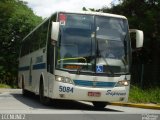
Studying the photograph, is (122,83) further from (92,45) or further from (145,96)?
(145,96)

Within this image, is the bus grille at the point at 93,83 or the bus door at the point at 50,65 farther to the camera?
the bus door at the point at 50,65

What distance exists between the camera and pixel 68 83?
49.8 ft

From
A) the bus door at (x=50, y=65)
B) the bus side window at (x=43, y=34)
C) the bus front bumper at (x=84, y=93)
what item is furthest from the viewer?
the bus side window at (x=43, y=34)

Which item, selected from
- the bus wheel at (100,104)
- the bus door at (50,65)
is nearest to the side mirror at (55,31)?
the bus door at (50,65)

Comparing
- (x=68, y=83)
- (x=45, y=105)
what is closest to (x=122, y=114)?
(x=68, y=83)

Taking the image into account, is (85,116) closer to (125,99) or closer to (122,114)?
(122,114)

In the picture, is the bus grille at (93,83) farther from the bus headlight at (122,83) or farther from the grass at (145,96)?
the grass at (145,96)

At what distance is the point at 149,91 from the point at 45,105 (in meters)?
6.59

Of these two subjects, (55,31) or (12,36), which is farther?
(12,36)

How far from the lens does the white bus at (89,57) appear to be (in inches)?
600

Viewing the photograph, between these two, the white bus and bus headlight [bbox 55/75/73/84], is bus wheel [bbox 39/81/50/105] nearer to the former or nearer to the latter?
the white bus

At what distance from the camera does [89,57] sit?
50.6 ft

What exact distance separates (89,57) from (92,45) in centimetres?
44

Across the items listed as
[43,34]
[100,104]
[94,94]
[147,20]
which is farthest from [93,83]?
[147,20]
